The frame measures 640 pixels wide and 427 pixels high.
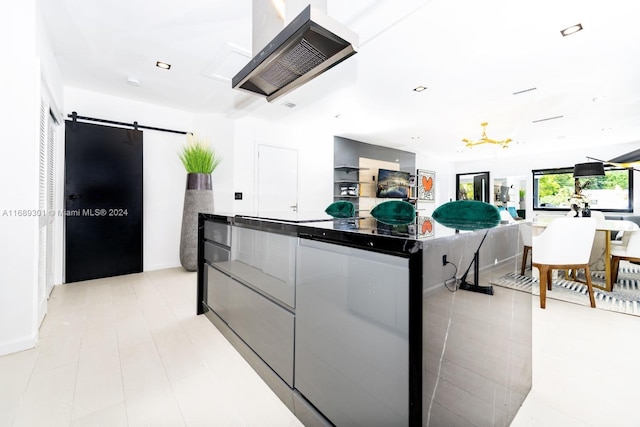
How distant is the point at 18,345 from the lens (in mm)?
1848

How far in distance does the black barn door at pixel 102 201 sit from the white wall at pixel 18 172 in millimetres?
1820

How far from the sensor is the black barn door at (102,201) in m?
3.44

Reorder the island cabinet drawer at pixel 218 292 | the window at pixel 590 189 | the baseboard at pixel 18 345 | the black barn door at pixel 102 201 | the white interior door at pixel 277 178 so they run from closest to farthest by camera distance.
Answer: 1. the baseboard at pixel 18 345
2. the island cabinet drawer at pixel 218 292
3. the black barn door at pixel 102 201
4. the white interior door at pixel 277 178
5. the window at pixel 590 189

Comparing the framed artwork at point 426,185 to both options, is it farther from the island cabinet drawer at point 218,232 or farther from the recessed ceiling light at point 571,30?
the island cabinet drawer at point 218,232

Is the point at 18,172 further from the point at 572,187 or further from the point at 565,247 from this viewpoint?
the point at 572,187

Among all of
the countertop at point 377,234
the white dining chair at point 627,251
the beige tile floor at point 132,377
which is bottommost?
the beige tile floor at point 132,377

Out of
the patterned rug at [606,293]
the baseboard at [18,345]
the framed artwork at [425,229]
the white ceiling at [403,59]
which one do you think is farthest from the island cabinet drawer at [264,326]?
the patterned rug at [606,293]

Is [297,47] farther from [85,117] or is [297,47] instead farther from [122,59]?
[85,117]

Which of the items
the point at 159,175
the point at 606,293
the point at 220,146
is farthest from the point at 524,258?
the point at 159,175

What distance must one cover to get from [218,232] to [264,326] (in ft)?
3.13

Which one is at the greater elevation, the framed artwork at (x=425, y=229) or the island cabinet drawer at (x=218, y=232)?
the framed artwork at (x=425, y=229)

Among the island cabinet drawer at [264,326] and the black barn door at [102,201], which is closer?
the island cabinet drawer at [264,326]

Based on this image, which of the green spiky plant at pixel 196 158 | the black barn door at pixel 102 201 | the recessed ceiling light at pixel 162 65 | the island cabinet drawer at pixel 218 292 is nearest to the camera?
the island cabinet drawer at pixel 218 292

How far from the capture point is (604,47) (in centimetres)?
255
